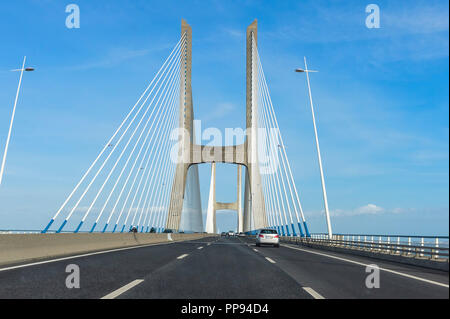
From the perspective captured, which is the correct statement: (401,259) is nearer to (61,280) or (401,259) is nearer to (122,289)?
(122,289)

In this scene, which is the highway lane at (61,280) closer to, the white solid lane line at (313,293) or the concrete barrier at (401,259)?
the white solid lane line at (313,293)

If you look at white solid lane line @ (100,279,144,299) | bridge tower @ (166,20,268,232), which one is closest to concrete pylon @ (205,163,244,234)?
bridge tower @ (166,20,268,232)

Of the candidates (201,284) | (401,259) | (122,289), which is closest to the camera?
(122,289)

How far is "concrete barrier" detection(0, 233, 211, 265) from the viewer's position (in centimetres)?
1153

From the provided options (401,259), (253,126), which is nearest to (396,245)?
(401,259)

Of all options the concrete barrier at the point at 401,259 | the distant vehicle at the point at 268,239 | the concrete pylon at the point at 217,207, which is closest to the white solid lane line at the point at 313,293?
the concrete barrier at the point at 401,259

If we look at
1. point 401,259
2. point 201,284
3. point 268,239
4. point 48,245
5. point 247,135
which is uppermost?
point 247,135

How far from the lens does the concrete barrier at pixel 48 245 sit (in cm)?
1153

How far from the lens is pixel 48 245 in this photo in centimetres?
1394

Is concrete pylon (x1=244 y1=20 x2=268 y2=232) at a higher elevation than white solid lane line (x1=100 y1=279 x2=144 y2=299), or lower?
higher

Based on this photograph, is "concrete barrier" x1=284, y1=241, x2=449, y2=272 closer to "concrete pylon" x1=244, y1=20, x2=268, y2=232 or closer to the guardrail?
the guardrail

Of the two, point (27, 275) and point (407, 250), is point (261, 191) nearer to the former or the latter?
point (407, 250)
